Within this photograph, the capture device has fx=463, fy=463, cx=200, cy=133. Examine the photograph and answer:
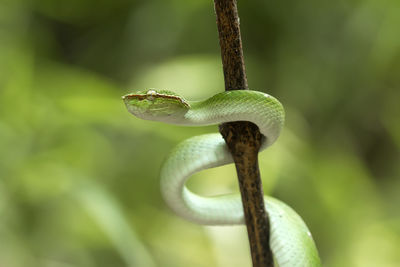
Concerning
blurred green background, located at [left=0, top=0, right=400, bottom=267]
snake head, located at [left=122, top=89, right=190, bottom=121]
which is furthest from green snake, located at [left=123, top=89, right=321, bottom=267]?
blurred green background, located at [left=0, top=0, right=400, bottom=267]

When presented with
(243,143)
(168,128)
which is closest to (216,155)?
(243,143)

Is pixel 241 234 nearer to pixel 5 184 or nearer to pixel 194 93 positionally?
pixel 194 93

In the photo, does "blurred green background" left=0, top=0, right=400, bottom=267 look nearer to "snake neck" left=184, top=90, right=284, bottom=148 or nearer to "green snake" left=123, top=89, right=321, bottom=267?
"green snake" left=123, top=89, right=321, bottom=267

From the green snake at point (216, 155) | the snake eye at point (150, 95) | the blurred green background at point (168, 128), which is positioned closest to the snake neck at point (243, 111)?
the green snake at point (216, 155)

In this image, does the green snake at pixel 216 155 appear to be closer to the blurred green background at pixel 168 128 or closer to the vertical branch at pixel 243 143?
the vertical branch at pixel 243 143

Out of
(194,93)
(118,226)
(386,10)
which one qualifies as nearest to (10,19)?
(194,93)

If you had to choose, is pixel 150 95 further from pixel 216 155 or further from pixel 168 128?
pixel 168 128
